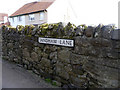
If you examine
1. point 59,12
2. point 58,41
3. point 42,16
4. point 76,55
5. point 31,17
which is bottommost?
point 76,55

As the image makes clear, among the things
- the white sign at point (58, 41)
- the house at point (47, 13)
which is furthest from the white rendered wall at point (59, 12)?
the white sign at point (58, 41)

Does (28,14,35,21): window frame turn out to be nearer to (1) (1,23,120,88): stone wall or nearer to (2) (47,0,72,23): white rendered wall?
(2) (47,0,72,23): white rendered wall

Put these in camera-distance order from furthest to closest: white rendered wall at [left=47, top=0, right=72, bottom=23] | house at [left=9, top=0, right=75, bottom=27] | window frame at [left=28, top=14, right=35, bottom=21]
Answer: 1. window frame at [left=28, top=14, right=35, bottom=21]
2. white rendered wall at [left=47, top=0, right=72, bottom=23]
3. house at [left=9, top=0, right=75, bottom=27]

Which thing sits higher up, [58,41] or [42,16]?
[42,16]

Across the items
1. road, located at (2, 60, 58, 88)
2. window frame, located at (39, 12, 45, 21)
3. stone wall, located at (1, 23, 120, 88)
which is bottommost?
road, located at (2, 60, 58, 88)

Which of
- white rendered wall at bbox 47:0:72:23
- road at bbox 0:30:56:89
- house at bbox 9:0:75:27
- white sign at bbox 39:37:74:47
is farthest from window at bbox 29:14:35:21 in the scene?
white sign at bbox 39:37:74:47

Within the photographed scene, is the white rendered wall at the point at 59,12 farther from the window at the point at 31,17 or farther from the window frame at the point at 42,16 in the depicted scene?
the window at the point at 31,17

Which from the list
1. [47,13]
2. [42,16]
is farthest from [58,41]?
[42,16]

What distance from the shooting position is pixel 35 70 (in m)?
4.48

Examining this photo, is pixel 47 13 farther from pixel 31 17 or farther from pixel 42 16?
pixel 31 17

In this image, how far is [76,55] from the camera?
312 cm

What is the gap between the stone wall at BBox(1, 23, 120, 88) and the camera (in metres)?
2.49

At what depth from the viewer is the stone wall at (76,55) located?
2490 mm

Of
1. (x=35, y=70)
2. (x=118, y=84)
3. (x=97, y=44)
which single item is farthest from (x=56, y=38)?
(x=118, y=84)
